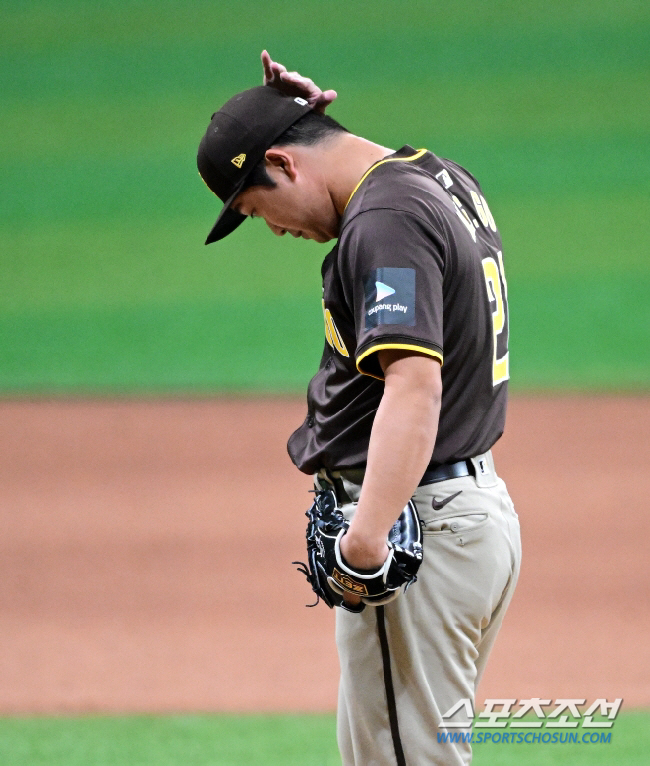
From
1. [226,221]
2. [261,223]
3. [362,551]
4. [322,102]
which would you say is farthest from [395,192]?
[261,223]

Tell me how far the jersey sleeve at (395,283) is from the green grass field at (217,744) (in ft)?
6.88

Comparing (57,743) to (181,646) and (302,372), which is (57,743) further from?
(302,372)

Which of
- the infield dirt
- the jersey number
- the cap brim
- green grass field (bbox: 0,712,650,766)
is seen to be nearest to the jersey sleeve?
the jersey number

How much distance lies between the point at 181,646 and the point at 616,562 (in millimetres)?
2420

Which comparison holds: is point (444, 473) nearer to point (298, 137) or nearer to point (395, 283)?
point (395, 283)

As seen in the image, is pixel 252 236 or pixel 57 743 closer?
pixel 57 743

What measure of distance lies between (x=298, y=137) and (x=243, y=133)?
0.13m

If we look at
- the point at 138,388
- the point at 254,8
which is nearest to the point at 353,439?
the point at 138,388

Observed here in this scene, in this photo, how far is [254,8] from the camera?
1212 centimetres

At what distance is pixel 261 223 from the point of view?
1077cm

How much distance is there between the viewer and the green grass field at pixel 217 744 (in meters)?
3.62

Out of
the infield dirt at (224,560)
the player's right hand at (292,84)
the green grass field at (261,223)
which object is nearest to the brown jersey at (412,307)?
the player's right hand at (292,84)

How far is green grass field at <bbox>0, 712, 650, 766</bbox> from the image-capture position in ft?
11.9

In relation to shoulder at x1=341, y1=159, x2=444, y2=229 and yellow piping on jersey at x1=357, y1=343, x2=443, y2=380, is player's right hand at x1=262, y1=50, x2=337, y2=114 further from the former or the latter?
yellow piping on jersey at x1=357, y1=343, x2=443, y2=380
